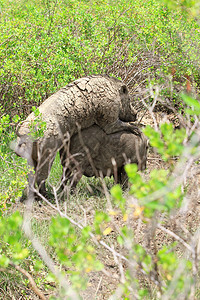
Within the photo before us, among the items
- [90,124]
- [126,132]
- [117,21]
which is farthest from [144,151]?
[117,21]

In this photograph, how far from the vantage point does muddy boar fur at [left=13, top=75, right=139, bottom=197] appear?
13.3 ft

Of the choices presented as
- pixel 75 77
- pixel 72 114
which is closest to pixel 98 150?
pixel 72 114

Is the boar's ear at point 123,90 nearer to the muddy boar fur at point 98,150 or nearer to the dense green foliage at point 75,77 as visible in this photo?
the dense green foliage at point 75,77

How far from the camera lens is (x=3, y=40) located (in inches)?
220

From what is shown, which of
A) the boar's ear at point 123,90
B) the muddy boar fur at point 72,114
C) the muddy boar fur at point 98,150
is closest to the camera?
the muddy boar fur at point 72,114

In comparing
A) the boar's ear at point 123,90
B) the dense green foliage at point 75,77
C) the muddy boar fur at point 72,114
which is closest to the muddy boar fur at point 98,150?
the muddy boar fur at point 72,114

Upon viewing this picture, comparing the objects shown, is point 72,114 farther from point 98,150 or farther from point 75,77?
point 75,77

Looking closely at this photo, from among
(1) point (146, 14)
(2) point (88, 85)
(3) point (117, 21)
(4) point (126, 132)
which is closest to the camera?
(2) point (88, 85)

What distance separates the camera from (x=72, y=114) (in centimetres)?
426

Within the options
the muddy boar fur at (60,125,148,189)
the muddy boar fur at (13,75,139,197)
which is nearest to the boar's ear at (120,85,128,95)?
the muddy boar fur at (13,75,139,197)

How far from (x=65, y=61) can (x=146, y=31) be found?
5.70 ft

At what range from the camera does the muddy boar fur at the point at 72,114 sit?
4055 mm

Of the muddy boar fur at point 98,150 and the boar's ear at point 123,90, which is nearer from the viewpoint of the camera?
the muddy boar fur at point 98,150

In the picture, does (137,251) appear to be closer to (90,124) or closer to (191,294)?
(191,294)
